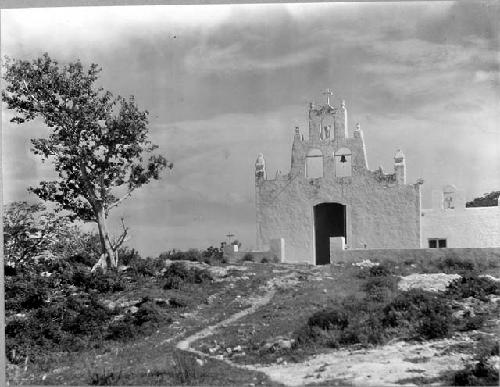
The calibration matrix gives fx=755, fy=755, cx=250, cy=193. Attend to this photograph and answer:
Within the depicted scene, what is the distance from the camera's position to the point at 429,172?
14.2 m

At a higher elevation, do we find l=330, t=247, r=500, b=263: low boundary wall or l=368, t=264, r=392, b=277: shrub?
l=330, t=247, r=500, b=263: low boundary wall

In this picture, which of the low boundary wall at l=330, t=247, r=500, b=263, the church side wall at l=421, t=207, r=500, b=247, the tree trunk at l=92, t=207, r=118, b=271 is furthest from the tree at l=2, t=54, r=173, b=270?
the church side wall at l=421, t=207, r=500, b=247

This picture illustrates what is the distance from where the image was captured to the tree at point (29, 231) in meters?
15.4

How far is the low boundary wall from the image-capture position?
551 inches

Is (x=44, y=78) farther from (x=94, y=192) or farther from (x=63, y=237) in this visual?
(x=63, y=237)

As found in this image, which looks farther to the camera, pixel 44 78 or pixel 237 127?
pixel 44 78

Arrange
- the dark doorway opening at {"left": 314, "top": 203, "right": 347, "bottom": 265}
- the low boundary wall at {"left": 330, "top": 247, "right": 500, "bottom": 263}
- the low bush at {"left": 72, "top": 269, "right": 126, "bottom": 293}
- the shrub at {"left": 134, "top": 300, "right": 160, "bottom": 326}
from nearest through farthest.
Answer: the shrub at {"left": 134, "top": 300, "right": 160, "bottom": 326}
the low boundary wall at {"left": 330, "top": 247, "right": 500, "bottom": 263}
the low bush at {"left": 72, "top": 269, "right": 126, "bottom": 293}
the dark doorway opening at {"left": 314, "top": 203, "right": 347, "bottom": 265}

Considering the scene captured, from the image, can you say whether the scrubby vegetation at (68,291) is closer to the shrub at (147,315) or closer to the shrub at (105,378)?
the shrub at (147,315)

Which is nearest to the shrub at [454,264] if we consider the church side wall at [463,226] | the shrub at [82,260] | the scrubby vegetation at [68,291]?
the church side wall at [463,226]

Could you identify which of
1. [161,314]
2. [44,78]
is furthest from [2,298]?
[44,78]

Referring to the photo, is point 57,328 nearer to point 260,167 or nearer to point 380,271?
point 260,167

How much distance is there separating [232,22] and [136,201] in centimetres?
410

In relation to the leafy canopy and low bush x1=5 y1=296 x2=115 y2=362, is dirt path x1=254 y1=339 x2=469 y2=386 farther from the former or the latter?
the leafy canopy

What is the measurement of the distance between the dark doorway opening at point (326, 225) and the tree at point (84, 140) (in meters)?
3.53
